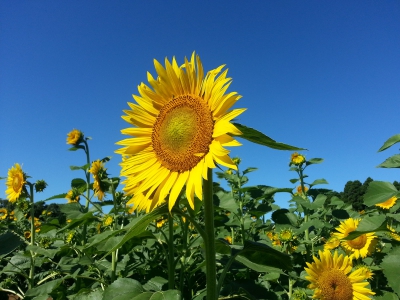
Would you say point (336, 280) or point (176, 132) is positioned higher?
point (176, 132)

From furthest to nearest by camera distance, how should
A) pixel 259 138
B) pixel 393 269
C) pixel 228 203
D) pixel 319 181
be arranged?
1. pixel 319 181
2. pixel 228 203
3. pixel 393 269
4. pixel 259 138

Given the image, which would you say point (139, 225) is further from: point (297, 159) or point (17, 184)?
point (297, 159)

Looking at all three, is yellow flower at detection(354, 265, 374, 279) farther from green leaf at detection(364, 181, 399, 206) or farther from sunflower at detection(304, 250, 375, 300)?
green leaf at detection(364, 181, 399, 206)

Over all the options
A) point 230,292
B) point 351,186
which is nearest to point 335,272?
point 230,292

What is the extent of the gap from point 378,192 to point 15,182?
3.56 m

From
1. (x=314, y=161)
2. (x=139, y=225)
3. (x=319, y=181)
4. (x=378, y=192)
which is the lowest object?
(x=139, y=225)

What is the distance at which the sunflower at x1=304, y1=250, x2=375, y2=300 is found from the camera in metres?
2.45

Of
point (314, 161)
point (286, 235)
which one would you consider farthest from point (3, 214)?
point (286, 235)

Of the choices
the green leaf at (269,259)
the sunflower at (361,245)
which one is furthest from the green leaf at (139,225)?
the sunflower at (361,245)

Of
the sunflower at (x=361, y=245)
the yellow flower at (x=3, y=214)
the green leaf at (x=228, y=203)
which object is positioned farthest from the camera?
the yellow flower at (x=3, y=214)

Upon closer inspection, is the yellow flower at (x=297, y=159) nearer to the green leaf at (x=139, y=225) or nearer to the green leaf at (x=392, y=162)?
the green leaf at (x=392, y=162)

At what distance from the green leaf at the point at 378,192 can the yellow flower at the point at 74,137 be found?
3.51 meters

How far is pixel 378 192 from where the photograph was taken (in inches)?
94.2

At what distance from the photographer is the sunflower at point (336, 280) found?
245 centimetres
